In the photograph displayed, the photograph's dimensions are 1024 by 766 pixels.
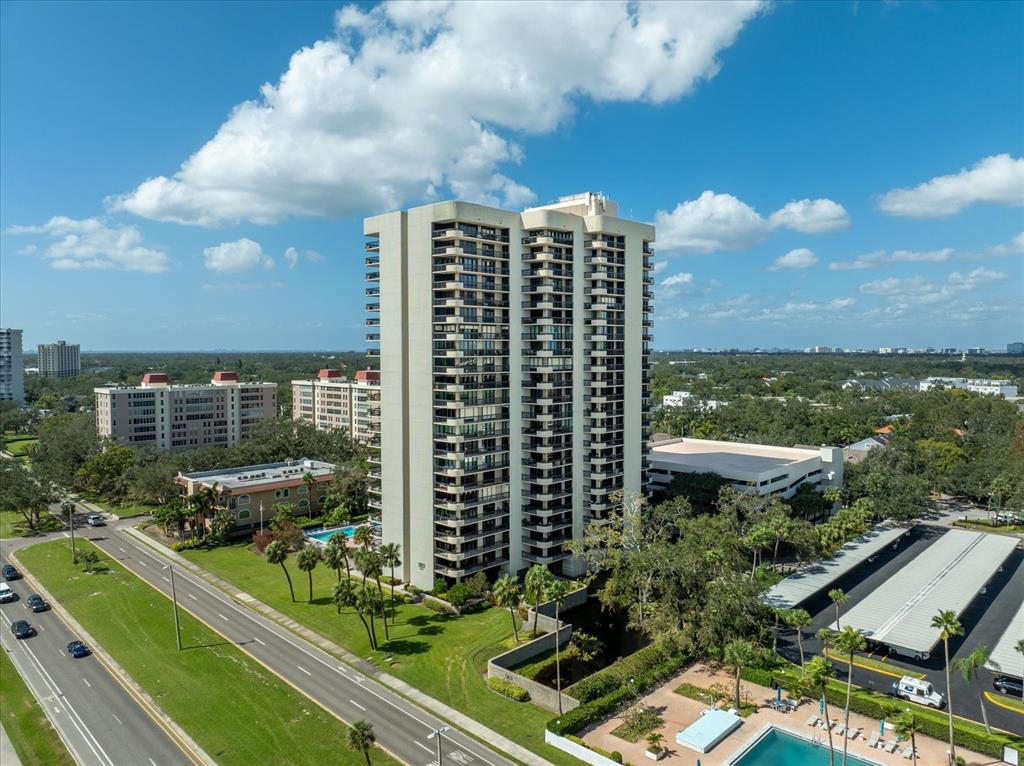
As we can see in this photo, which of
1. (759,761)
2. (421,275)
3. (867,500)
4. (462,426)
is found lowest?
(759,761)

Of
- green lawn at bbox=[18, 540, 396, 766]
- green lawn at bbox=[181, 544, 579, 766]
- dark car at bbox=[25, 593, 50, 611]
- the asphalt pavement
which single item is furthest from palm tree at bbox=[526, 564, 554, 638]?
dark car at bbox=[25, 593, 50, 611]

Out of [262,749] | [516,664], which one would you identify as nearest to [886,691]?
[516,664]

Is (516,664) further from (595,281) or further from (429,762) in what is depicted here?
(595,281)

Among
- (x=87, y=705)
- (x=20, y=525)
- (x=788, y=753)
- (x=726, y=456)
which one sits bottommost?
(x=788, y=753)

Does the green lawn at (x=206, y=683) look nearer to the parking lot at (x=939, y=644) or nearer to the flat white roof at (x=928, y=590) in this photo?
the parking lot at (x=939, y=644)

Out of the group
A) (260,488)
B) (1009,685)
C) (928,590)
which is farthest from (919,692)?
(260,488)

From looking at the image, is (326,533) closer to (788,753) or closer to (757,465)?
(757,465)

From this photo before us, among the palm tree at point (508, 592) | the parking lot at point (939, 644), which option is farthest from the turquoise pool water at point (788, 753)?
the palm tree at point (508, 592)
